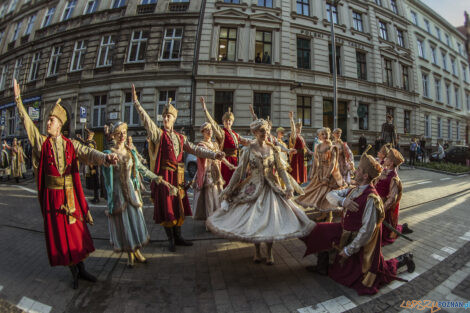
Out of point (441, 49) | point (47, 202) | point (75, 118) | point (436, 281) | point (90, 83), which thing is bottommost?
point (436, 281)

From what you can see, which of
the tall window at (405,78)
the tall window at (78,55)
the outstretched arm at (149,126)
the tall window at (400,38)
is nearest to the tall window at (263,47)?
the tall window at (78,55)

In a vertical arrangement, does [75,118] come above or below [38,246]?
above

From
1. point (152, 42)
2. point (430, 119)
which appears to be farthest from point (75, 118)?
point (430, 119)

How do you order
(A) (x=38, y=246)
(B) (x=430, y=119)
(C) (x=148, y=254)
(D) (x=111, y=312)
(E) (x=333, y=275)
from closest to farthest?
(D) (x=111, y=312) < (E) (x=333, y=275) < (C) (x=148, y=254) < (A) (x=38, y=246) < (B) (x=430, y=119)

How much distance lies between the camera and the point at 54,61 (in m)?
18.5

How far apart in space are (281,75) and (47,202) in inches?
633

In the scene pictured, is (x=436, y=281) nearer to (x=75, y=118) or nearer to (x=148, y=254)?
(x=148, y=254)

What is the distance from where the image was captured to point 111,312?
230 cm

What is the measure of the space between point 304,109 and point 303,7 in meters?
8.39

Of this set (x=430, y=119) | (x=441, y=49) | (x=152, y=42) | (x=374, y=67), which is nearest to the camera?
(x=152, y=42)

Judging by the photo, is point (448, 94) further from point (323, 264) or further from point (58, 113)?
point (58, 113)

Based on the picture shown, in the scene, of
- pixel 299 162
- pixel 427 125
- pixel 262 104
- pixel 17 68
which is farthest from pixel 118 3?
pixel 427 125

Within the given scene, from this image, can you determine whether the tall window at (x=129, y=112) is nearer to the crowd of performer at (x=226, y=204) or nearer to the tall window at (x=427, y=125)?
the crowd of performer at (x=226, y=204)

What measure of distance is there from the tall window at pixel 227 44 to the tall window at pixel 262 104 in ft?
11.0
